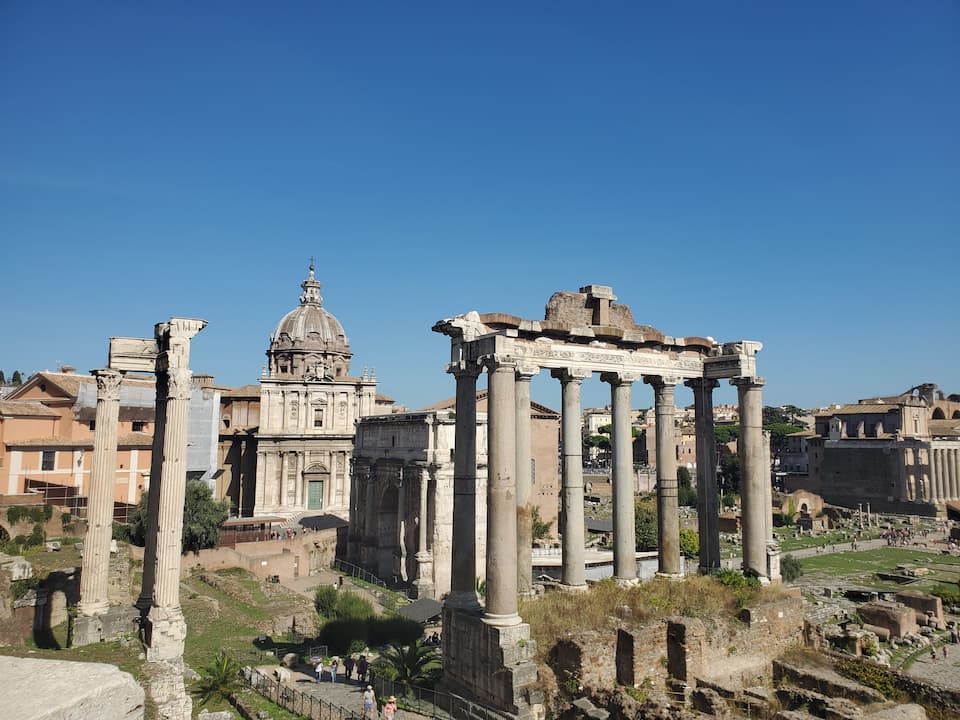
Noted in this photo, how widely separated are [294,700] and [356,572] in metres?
23.2

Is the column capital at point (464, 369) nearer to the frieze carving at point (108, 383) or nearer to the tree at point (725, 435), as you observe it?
the frieze carving at point (108, 383)

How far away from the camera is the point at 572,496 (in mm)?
15531

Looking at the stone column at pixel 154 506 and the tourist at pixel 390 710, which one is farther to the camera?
the stone column at pixel 154 506

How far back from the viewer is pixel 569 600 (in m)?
14.4

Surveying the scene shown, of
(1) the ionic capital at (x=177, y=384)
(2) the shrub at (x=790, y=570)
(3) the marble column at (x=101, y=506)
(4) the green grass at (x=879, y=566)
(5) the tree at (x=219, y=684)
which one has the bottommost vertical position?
(4) the green grass at (x=879, y=566)

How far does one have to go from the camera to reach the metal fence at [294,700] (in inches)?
566

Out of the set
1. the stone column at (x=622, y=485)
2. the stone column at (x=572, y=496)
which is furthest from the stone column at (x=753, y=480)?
the stone column at (x=572, y=496)

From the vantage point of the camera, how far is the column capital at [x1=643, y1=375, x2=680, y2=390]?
55.6 ft

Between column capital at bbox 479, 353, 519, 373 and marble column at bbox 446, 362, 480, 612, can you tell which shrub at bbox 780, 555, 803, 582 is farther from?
column capital at bbox 479, 353, 519, 373

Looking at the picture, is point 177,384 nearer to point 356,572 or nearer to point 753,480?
point 753,480

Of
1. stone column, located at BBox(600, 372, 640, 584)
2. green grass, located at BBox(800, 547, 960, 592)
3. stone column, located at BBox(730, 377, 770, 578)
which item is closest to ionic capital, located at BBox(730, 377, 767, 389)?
stone column, located at BBox(730, 377, 770, 578)

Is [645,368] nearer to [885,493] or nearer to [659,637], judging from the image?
[659,637]

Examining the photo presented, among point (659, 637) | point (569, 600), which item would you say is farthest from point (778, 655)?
point (569, 600)

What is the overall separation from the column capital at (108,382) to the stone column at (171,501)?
1497mm
